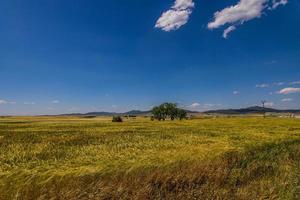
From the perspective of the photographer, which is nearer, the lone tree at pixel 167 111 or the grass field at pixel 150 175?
the grass field at pixel 150 175

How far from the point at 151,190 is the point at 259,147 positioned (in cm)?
660

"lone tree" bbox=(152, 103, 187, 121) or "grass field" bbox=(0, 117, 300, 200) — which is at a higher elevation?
"lone tree" bbox=(152, 103, 187, 121)

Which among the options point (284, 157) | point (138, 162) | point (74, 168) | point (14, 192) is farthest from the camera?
point (284, 157)

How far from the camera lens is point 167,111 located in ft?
437

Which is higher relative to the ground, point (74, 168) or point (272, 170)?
point (74, 168)

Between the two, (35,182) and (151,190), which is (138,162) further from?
(35,182)

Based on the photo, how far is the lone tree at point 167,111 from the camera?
13312cm

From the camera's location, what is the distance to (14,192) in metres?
6.57

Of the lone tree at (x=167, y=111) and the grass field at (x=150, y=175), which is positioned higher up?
the lone tree at (x=167, y=111)

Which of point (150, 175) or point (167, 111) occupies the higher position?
point (167, 111)

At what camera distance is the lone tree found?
13312 cm

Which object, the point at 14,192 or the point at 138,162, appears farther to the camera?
the point at 138,162

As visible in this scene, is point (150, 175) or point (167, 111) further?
point (167, 111)

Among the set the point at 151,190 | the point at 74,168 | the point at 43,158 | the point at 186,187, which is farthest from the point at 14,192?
the point at 186,187
